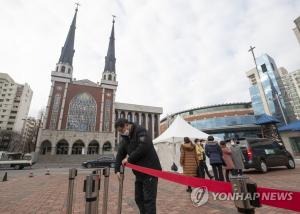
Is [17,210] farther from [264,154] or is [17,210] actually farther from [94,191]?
[264,154]

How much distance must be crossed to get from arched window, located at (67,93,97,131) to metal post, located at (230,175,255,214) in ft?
148

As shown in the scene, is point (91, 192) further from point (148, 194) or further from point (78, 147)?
point (78, 147)

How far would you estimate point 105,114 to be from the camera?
45719 mm

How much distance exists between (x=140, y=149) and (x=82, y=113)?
4468 centimetres

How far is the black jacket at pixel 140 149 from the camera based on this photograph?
262cm

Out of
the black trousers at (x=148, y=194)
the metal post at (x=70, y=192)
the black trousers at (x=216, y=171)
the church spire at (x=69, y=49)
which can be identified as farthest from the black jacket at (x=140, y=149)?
the church spire at (x=69, y=49)

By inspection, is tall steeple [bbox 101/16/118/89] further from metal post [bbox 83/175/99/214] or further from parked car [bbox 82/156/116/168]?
metal post [bbox 83/175/99/214]

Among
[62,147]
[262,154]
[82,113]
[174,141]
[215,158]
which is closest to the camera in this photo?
[215,158]

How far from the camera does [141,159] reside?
273cm

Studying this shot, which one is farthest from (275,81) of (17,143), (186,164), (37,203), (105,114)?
(17,143)

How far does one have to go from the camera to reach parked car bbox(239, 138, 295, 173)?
8.90 meters

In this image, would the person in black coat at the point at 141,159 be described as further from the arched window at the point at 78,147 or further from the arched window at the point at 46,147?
the arched window at the point at 78,147

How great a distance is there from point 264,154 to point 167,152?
631 centimetres

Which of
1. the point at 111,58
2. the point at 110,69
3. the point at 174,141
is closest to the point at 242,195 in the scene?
the point at 174,141
